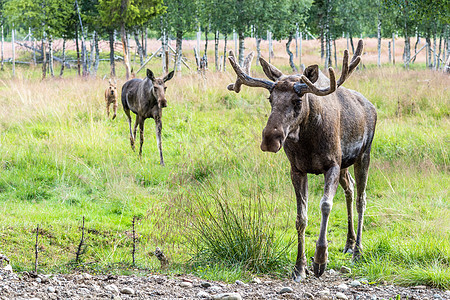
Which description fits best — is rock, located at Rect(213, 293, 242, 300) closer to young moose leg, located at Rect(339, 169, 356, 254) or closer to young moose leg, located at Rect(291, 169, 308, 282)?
young moose leg, located at Rect(291, 169, 308, 282)

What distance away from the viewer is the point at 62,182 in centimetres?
955

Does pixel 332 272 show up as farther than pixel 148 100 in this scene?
No

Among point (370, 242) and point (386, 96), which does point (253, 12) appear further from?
point (370, 242)

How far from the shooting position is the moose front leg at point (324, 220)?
16.3ft

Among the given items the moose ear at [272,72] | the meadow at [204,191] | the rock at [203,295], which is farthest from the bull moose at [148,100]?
the rock at [203,295]

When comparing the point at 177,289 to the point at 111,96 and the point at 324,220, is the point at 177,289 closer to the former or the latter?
the point at 324,220

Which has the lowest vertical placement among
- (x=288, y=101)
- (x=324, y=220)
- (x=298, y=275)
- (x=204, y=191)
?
(x=298, y=275)

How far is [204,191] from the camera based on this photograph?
22.5 feet

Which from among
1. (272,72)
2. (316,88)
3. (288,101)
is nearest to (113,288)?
(288,101)

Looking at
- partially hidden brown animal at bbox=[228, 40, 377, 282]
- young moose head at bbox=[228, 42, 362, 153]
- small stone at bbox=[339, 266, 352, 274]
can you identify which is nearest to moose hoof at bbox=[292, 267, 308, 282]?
partially hidden brown animal at bbox=[228, 40, 377, 282]

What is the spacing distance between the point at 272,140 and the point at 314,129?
838mm

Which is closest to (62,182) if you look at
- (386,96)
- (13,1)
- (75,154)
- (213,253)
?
(75,154)

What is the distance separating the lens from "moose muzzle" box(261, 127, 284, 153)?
4.39m

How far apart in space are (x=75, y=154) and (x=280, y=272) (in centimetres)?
687
